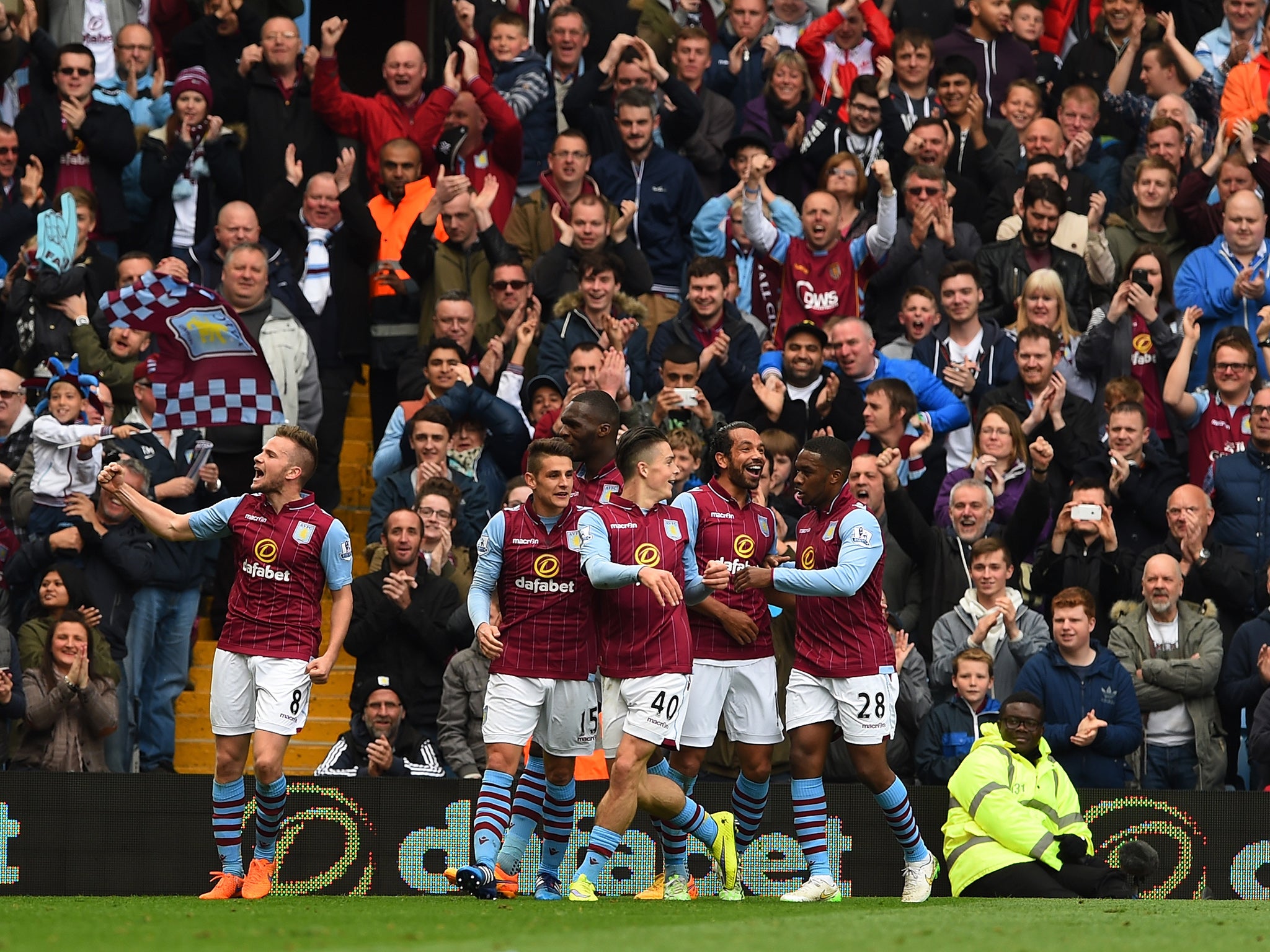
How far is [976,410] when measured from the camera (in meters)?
15.0

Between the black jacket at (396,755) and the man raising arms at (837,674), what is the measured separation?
288 centimetres

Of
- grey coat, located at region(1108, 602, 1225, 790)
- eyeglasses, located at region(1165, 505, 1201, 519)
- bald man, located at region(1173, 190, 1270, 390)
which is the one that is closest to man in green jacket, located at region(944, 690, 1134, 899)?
grey coat, located at region(1108, 602, 1225, 790)

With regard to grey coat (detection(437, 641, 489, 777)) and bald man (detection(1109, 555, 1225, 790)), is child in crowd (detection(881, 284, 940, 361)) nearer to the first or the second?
bald man (detection(1109, 555, 1225, 790))

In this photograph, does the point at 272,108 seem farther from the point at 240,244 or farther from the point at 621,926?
the point at 621,926

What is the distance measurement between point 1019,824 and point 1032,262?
608cm

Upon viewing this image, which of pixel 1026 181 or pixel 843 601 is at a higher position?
pixel 1026 181

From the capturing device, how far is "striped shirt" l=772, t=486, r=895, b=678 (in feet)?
34.8

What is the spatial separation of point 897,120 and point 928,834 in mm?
7273

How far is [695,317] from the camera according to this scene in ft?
49.9

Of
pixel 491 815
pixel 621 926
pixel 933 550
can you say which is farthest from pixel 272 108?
pixel 621 926

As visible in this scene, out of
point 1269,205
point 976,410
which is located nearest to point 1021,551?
point 976,410

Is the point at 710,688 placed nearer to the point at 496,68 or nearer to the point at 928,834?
the point at 928,834

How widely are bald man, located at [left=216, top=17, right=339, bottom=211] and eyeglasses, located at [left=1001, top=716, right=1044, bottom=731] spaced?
8.31m

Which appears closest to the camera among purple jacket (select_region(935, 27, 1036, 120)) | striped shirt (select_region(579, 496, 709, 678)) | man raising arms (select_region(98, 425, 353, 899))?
striped shirt (select_region(579, 496, 709, 678))
